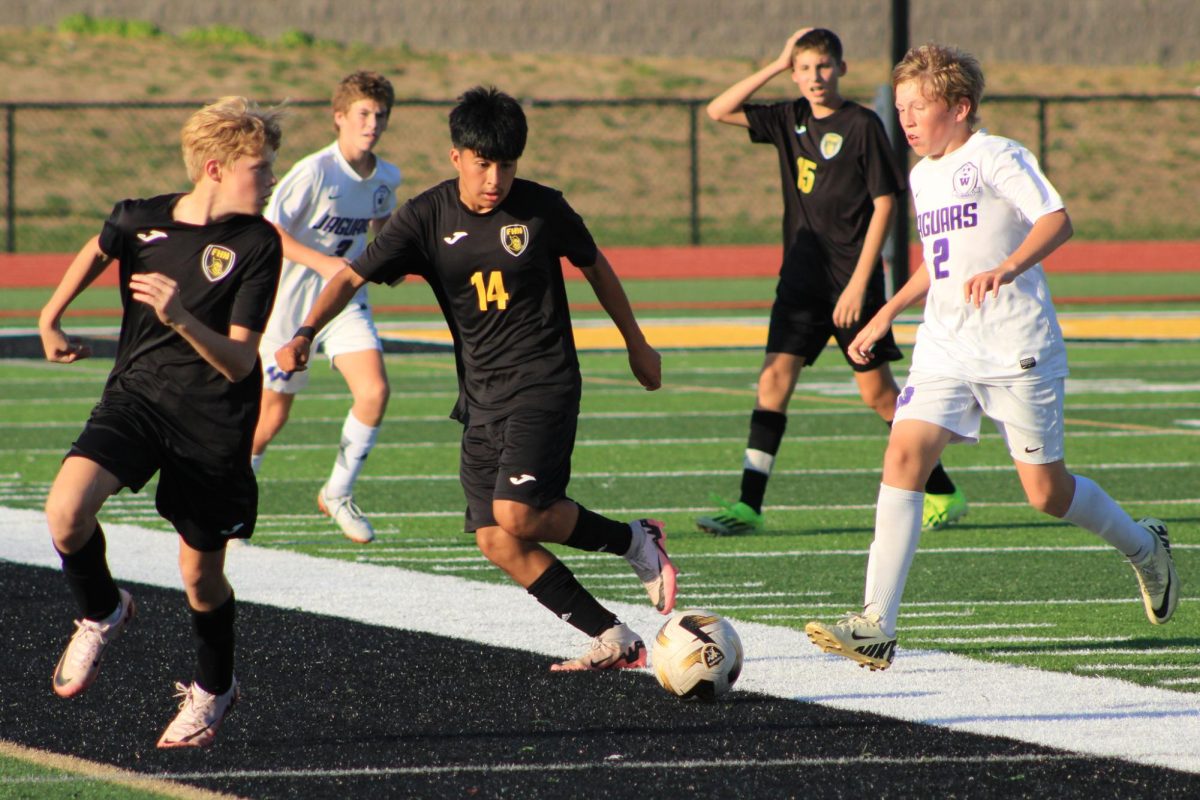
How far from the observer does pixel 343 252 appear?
929 cm

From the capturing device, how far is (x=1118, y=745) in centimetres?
517

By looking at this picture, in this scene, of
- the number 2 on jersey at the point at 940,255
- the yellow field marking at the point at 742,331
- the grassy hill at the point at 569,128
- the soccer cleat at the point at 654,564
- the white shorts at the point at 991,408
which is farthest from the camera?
the grassy hill at the point at 569,128

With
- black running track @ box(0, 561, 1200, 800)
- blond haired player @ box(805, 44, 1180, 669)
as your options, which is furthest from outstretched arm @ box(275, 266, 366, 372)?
blond haired player @ box(805, 44, 1180, 669)

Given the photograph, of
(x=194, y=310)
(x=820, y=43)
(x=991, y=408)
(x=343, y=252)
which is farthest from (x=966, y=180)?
(x=343, y=252)

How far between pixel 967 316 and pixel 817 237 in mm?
2770

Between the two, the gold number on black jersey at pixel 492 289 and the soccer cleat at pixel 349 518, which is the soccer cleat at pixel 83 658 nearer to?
the gold number on black jersey at pixel 492 289

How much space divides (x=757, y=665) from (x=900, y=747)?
3.61 feet

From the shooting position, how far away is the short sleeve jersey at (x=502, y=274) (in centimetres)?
600

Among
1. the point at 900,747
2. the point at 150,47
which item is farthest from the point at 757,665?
the point at 150,47

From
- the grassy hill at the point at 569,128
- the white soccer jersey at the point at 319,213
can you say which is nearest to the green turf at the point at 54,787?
the white soccer jersey at the point at 319,213

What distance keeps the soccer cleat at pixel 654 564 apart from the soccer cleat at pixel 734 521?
2.51 meters

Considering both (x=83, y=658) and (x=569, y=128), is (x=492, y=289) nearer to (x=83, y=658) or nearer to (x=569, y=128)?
(x=83, y=658)

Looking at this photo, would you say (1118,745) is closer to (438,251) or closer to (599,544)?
(599,544)

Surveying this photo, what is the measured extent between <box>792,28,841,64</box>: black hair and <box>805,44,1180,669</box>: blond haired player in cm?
246
